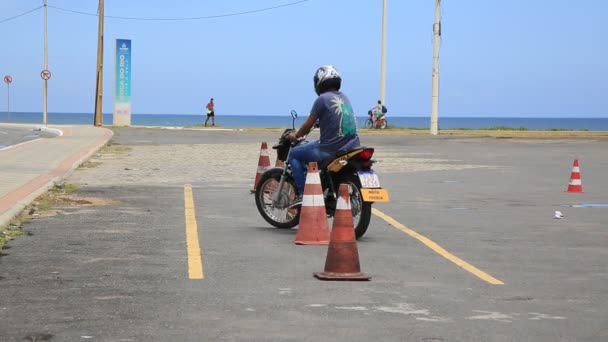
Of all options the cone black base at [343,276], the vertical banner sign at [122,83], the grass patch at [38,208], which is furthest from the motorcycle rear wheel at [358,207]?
the vertical banner sign at [122,83]

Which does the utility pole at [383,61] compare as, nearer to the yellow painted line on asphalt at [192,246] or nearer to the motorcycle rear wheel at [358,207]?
the yellow painted line on asphalt at [192,246]

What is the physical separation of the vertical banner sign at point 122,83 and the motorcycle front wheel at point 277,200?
52816 mm

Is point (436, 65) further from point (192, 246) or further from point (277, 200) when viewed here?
point (192, 246)

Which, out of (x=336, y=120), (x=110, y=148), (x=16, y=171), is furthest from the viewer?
(x=110, y=148)

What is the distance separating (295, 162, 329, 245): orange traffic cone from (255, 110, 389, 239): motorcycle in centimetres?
46

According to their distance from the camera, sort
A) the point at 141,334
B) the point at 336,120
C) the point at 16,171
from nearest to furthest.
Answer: the point at 141,334, the point at 336,120, the point at 16,171

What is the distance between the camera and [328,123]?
11867 millimetres

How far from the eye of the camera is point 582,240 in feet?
39.2

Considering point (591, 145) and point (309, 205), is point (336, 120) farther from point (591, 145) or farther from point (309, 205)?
point (591, 145)

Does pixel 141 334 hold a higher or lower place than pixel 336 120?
lower

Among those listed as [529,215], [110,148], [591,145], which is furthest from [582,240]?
[591,145]

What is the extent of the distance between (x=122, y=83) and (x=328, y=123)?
54154mm

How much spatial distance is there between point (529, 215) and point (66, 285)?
7913mm

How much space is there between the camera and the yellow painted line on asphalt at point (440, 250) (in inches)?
361
